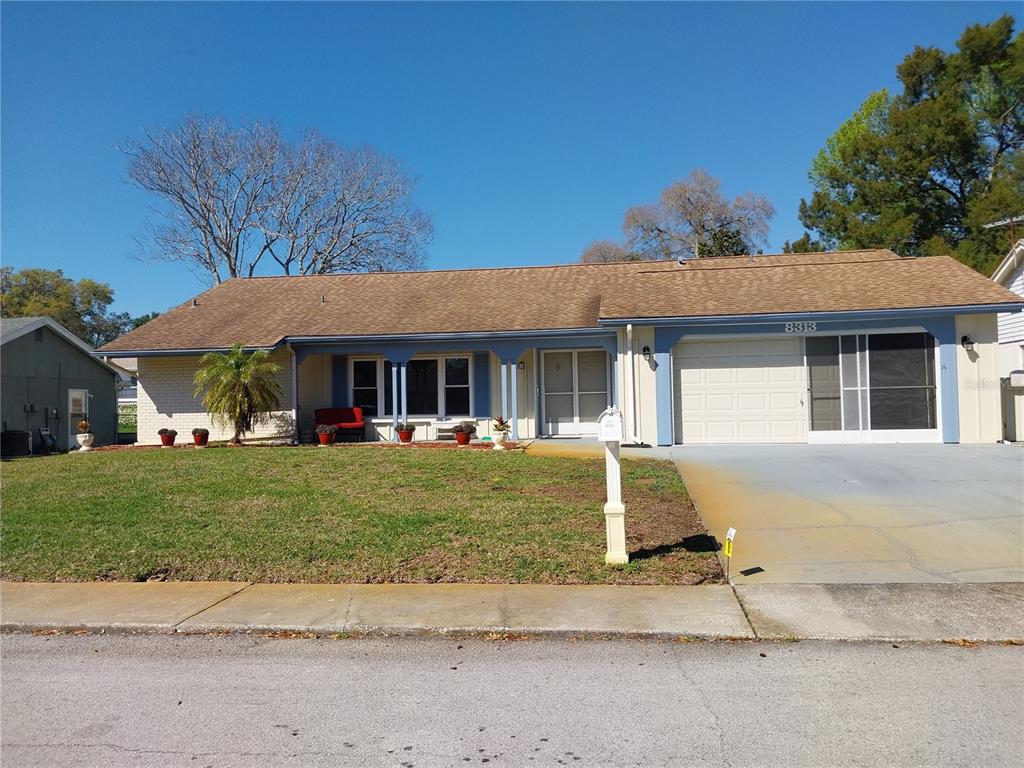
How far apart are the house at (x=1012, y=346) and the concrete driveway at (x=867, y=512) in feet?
5.21

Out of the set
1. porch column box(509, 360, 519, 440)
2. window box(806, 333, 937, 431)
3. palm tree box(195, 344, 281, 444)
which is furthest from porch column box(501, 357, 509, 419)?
window box(806, 333, 937, 431)

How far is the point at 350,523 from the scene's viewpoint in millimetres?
8703

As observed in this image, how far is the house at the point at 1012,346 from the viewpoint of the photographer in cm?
1515

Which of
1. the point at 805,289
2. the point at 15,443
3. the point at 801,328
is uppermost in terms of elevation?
the point at 805,289

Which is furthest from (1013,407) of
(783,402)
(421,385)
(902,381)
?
(421,385)

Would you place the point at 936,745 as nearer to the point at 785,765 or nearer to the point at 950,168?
the point at 785,765

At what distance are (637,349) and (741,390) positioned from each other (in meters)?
2.38

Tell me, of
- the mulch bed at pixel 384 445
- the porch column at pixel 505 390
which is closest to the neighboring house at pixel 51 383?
the mulch bed at pixel 384 445

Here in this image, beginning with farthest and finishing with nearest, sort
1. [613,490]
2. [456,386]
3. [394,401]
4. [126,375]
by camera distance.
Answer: [126,375]
[456,386]
[394,401]
[613,490]

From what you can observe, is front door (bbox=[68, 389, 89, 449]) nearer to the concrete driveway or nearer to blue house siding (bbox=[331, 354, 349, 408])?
blue house siding (bbox=[331, 354, 349, 408])

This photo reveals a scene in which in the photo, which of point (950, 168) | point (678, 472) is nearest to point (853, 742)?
point (678, 472)

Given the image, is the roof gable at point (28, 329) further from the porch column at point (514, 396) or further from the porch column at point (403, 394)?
the porch column at point (514, 396)

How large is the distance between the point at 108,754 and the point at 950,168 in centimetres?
3632

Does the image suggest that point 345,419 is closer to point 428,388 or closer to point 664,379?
point 428,388
